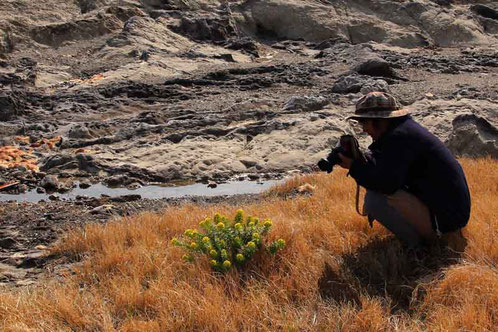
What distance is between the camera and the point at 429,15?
29328 mm

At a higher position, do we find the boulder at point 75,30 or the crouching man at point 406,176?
the crouching man at point 406,176

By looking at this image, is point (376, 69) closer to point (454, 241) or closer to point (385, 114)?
point (454, 241)

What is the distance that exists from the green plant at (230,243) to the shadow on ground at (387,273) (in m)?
0.51

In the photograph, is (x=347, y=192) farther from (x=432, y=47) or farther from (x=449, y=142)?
(x=432, y=47)

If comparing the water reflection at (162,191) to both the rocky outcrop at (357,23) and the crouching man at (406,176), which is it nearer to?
the crouching man at (406,176)

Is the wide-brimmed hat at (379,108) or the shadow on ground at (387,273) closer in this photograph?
the shadow on ground at (387,273)

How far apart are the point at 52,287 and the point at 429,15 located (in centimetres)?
2874

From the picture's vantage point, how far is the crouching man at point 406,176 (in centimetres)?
376

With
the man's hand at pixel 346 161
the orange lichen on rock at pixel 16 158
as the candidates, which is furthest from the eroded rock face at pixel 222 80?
the man's hand at pixel 346 161

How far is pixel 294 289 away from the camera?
380cm

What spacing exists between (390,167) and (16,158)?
367 inches

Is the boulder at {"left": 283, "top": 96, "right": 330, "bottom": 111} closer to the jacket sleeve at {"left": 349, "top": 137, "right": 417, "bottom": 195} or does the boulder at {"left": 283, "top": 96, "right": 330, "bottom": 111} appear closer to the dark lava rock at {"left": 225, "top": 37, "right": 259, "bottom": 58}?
the jacket sleeve at {"left": 349, "top": 137, "right": 417, "bottom": 195}

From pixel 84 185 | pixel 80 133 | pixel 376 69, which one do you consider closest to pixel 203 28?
pixel 376 69

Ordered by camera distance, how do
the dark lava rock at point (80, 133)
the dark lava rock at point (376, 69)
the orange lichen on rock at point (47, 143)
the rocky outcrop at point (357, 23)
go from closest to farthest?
the orange lichen on rock at point (47, 143), the dark lava rock at point (80, 133), the dark lava rock at point (376, 69), the rocky outcrop at point (357, 23)
